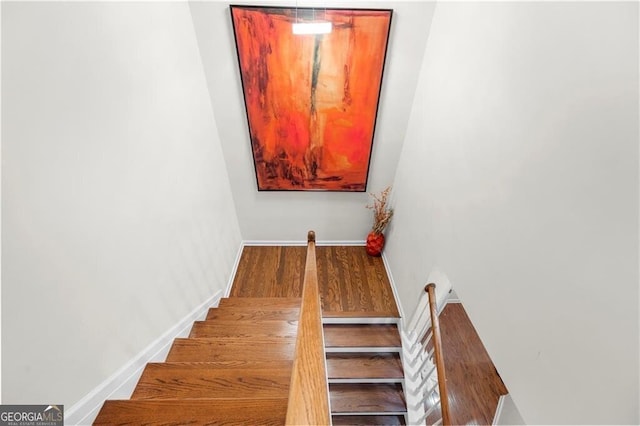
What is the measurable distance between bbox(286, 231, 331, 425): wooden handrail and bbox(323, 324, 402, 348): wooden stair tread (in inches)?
72.7

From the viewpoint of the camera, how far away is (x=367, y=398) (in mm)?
2363

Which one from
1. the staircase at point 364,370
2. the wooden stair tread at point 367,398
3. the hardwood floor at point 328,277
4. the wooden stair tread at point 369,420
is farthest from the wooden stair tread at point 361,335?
the wooden stair tread at point 369,420

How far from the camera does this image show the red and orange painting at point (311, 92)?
6.68ft

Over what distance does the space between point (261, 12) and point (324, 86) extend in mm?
692

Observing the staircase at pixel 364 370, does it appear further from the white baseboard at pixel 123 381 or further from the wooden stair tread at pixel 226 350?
the white baseboard at pixel 123 381

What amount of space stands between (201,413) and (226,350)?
2.14ft

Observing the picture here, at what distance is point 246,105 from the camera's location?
2.45 metres

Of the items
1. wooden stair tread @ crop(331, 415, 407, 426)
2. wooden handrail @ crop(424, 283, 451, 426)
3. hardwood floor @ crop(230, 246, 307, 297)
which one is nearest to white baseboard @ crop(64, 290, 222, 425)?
hardwood floor @ crop(230, 246, 307, 297)

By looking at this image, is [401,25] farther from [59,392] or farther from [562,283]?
[59,392]

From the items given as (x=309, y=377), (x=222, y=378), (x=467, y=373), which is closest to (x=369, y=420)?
(x=467, y=373)

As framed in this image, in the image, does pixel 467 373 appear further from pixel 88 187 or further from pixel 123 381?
pixel 88 187

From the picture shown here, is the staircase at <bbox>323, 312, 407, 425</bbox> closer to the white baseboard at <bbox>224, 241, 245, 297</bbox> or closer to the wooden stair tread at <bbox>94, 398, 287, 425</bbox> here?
the white baseboard at <bbox>224, 241, 245, 297</bbox>

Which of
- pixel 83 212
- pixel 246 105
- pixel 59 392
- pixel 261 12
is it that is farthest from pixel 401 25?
pixel 59 392

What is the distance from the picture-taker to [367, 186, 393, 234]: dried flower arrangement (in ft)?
10.3
